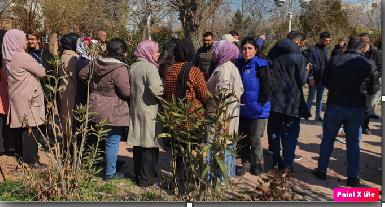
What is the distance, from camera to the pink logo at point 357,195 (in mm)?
3871

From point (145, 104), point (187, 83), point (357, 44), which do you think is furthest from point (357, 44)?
point (145, 104)

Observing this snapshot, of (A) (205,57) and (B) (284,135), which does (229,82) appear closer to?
(B) (284,135)

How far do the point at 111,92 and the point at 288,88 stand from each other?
1.97 meters

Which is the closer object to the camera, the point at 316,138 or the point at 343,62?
the point at 343,62

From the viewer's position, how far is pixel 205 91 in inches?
166

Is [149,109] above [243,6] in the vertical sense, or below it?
below

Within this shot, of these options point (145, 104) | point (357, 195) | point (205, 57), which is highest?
point (205, 57)

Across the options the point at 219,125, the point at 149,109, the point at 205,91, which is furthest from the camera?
the point at 149,109

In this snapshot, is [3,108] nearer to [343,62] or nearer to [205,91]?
[205,91]

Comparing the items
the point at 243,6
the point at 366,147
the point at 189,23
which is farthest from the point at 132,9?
the point at 366,147

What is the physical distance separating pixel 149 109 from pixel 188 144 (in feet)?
3.50

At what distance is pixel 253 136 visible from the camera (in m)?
5.07

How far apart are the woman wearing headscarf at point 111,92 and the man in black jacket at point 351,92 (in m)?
2.22

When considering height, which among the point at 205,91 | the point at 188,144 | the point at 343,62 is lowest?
the point at 188,144
